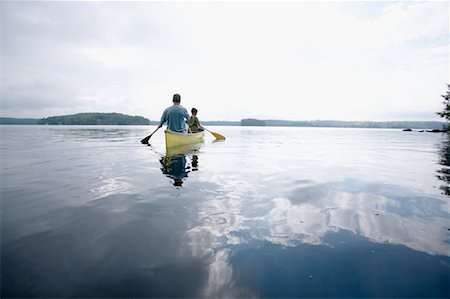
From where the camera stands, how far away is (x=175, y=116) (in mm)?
14445

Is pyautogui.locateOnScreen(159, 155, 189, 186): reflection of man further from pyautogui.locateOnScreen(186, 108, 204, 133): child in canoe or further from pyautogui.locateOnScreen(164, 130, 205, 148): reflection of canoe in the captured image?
pyautogui.locateOnScreen(186, 108, 204, 133): child in canoe

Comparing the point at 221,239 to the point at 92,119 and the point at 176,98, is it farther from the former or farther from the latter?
the point at 92,119

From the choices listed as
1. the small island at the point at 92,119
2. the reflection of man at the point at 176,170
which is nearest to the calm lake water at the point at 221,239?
the reflection of man at the point at 176,170

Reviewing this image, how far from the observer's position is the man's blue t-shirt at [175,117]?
1412 centimetres

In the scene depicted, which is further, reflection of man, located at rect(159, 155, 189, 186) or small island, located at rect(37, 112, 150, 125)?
small island, located at rect(37, 112, 150, 125)

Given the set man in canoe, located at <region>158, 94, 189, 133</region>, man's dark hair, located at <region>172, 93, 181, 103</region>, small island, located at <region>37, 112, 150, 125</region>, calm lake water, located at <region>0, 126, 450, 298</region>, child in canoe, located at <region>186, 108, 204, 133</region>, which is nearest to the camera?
calm lake water, located at <region>0, 126, 450, 298</region>

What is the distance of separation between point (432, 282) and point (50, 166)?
11.8 m

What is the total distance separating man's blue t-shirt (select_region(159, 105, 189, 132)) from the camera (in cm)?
1412

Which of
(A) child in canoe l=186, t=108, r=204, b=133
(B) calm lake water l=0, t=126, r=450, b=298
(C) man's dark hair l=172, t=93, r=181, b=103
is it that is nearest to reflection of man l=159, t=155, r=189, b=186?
(B) calm lake water l=0, t=126, r=450, b=298

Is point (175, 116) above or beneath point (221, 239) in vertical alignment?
above

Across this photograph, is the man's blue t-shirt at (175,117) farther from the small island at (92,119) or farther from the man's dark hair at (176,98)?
the small island at (92,119)

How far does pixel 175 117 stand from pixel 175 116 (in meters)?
0.08

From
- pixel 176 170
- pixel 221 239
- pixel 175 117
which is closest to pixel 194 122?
pixel 175 117

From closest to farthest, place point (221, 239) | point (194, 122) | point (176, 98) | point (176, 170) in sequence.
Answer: point (221, 239), point (176, 170), point (176, 98), point (194, 122)
